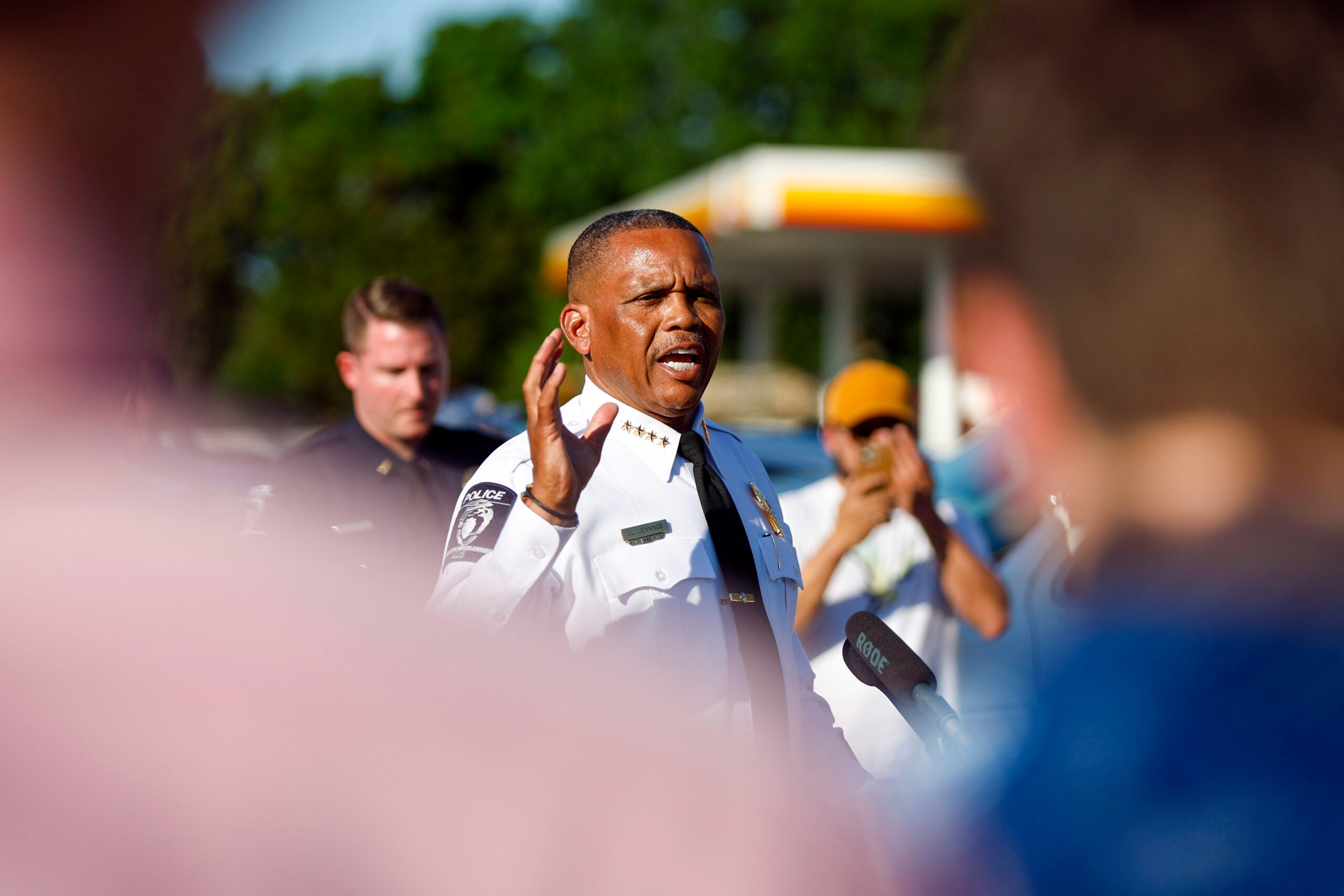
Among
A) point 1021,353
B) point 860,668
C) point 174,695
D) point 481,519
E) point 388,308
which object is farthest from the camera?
point 388,308

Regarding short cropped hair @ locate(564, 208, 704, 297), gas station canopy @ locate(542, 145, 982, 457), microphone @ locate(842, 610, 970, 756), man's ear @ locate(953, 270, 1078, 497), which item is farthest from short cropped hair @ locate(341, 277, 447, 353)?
gas station canopy @ locate(542, 145, 982, 457)

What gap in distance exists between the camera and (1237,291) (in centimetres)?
84

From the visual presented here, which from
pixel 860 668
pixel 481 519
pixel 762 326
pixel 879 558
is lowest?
pixel 879 558

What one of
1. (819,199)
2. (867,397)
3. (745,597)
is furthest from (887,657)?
(819,199)

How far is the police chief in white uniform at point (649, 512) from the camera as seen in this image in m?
1.67

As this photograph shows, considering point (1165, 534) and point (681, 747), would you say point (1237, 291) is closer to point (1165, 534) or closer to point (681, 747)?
point (1165, 534)

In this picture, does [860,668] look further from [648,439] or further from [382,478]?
[382,478]

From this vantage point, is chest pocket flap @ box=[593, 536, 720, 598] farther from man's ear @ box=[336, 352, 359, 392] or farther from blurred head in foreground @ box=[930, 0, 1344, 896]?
man's ear @ box=[336, 352, 359, 392]

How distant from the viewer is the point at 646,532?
1.93 m

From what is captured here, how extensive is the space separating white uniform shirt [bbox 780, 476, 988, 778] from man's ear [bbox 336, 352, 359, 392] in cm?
148

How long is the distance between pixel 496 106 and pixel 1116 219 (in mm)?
38519

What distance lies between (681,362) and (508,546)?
0.54 meters

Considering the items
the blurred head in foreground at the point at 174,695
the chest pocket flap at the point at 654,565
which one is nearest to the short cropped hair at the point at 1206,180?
the blurred head in foreground at the point at 174,695

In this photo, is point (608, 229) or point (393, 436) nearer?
point (608, 229)
